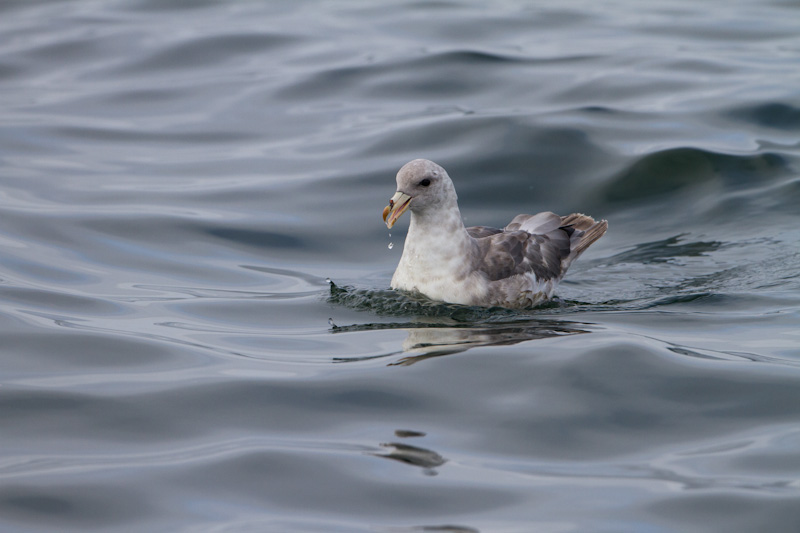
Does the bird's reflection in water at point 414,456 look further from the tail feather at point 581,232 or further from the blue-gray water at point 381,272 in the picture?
the tail feather at point 581,232

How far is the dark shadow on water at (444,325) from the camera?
7.07m

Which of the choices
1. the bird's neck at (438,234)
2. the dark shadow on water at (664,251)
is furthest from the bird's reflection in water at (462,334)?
the dark shadow on water at (664,251)

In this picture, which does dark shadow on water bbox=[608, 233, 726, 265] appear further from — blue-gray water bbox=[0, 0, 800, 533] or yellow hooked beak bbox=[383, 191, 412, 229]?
yellow hooked beak bbox=[383, 191, 412, 229]

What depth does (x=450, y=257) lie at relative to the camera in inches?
317

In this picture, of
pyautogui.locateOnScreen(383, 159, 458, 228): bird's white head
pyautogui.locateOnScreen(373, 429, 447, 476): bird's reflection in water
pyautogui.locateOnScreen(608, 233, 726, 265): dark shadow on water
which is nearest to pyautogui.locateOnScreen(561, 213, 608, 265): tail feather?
pyautogui.locateOnScreen(608, 233, 726, 265): dark shadow on water

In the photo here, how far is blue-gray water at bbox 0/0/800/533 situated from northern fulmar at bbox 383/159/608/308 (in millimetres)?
213

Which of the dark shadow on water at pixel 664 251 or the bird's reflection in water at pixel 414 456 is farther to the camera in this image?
the dark shadow on water at pixel 664 251

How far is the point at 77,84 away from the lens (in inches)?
613

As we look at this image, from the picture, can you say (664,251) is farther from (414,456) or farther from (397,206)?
(414,456)

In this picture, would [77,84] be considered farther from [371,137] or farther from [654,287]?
[654,287]

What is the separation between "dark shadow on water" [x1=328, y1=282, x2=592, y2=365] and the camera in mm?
7066

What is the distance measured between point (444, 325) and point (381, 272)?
7.27ft

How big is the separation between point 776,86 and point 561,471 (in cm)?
996

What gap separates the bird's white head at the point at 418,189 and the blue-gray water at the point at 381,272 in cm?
77
